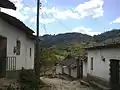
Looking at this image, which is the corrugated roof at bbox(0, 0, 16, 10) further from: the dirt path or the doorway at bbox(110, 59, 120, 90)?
the dirt path

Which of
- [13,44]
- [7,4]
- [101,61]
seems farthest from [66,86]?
[7,4]

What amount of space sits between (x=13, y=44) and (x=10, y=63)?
139cm

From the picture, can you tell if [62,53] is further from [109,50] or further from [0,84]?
[0,84]

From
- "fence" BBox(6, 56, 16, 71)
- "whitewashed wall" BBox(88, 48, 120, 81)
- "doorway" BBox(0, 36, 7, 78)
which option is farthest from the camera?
"whitewashed wall" BBox(88, 48, 120, 81)

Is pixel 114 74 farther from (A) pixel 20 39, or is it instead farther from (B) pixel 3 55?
(B) pixel 3 55

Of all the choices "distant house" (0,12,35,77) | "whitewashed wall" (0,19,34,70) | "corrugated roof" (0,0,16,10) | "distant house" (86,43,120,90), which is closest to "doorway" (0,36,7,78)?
"distant house" (0,12,35,77)

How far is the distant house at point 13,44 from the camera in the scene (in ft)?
52.1

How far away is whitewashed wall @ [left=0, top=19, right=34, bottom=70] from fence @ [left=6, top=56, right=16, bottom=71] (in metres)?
0.30

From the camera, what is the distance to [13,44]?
1812cm

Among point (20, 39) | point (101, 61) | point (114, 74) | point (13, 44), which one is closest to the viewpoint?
point (13, 44)

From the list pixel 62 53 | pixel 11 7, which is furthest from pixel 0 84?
pixel 62 53

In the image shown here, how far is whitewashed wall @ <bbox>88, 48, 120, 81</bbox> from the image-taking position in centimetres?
1939

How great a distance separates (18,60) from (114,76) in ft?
22.6

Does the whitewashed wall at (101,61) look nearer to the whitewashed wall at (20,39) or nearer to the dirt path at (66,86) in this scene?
the dirt path at (66,86)
